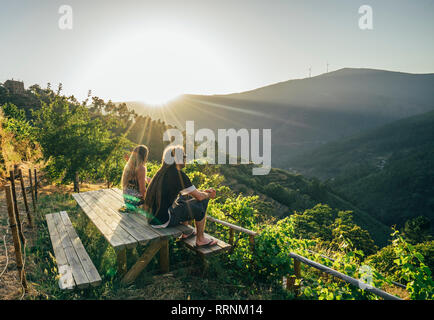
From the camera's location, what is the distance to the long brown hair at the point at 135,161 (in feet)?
13.2

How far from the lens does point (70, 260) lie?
341 centimetres

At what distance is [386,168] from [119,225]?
128328mm

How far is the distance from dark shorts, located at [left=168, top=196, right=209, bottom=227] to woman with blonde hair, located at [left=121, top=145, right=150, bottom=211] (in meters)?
0.86

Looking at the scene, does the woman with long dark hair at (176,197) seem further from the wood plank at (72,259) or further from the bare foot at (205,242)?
the wood plank at (72,259)

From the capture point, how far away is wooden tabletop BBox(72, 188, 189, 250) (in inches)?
120

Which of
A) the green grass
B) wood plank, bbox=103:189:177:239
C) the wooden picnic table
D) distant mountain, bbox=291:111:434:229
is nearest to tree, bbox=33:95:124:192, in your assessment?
the green grass

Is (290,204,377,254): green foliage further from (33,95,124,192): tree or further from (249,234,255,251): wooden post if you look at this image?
(249,234,255,251): wooden post

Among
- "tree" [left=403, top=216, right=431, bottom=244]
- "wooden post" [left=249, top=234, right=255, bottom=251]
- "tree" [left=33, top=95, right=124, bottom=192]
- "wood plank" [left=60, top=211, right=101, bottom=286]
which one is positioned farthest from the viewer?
"tree" [left=403, top=216, right=431, bottom=244]

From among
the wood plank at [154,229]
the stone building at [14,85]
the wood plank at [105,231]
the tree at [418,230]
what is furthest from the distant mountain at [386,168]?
the wood plank at [105,231]

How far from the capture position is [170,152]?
3.37 meters

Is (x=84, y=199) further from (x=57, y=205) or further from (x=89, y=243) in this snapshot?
(x=57, y=205)

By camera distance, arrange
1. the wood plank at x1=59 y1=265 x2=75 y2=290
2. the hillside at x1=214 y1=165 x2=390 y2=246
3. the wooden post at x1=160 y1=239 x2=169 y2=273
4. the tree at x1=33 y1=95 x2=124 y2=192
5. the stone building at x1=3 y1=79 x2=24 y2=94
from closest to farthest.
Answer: the wood plank at x1=59 y1=265 x2=75 y2=290 < the wooden post at x1=160 y1=239 x2=169 y2=273 < the tree at x1=33 y1=95 x2=124 y2=192 < the stone building at x1=3 y1=79 x2=24 y2=94 < the hillside at x1=214 y1=165 x2=390 y2=246
